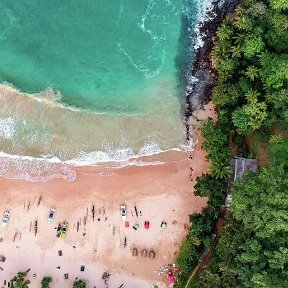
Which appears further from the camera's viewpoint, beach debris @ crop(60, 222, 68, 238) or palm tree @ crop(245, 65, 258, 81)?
beach debris @ crop(60, 222, 68, 238)

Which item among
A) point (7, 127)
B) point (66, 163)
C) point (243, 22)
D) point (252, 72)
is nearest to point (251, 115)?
point (252, 72)

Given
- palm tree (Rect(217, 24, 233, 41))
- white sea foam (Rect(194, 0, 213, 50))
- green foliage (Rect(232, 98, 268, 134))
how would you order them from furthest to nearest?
1. white sea foam (Rect(194, 0, 213, 50))
2. palm tree (Rect(217, 24, 233, 41))
3. green foliage (Rect(232, 98, 268, 134))

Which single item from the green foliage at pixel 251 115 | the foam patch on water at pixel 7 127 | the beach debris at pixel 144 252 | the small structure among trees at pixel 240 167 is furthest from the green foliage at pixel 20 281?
the green foliage at pixel 251 115

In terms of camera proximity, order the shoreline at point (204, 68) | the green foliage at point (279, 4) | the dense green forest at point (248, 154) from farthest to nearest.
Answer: the shoreline at point (204, 68)
the green foliage at point (279, 4)
the dense green forest at point (248, 154)

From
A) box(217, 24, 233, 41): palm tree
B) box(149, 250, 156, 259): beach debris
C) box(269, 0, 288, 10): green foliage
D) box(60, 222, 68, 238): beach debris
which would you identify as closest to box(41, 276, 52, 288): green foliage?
box(60, 222, 68, 238): beach debris

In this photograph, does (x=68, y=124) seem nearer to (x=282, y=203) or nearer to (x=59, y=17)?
(x=59, y=17)

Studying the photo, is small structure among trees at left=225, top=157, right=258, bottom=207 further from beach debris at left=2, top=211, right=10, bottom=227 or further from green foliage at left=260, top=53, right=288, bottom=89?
beach debris at left=2, top=211, right=10, bottom=227

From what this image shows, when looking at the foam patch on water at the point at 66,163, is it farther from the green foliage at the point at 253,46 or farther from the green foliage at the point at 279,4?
the green foliage at the point at 279,4
